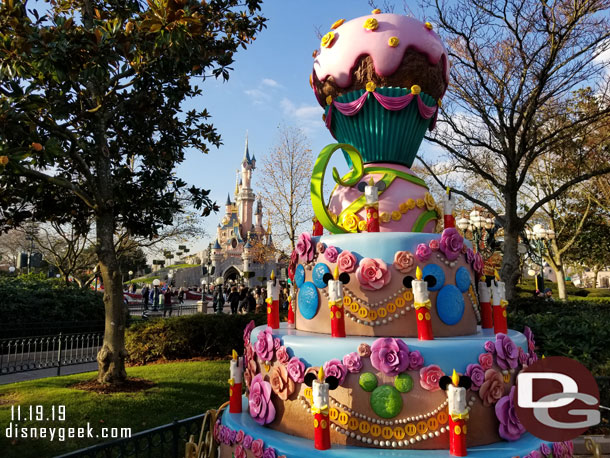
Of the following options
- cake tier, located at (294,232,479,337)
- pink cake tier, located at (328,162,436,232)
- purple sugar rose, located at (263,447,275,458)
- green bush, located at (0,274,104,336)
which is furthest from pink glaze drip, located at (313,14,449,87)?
green bush, located at (0,274,104,336)

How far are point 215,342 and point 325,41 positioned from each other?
10.6 metres

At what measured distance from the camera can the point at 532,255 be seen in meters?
26.2

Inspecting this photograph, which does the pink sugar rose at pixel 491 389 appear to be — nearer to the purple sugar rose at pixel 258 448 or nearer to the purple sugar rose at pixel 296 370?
the purple sugar rose at pixel 296 370

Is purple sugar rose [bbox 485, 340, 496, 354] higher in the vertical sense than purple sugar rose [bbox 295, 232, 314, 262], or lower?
lower

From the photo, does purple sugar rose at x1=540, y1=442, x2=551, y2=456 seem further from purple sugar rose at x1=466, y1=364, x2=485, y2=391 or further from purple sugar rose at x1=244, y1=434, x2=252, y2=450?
purple sugar rose at x1=244, y1=434, x2=252, y2=450

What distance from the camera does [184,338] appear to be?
13.1m

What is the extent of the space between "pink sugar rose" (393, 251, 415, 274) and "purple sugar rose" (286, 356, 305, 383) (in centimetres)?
123

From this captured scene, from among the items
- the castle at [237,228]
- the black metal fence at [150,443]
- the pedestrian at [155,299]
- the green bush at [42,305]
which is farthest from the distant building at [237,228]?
the black metal fence at [150,443]

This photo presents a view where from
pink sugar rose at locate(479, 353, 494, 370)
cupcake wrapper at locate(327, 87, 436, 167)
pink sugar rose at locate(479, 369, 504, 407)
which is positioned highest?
cupcake wrapper at locate(327, 87, 436, 167)

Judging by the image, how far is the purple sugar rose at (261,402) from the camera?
3916 mm

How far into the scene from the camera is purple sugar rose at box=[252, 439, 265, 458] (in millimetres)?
3508

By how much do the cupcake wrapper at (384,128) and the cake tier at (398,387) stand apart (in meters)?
2.19

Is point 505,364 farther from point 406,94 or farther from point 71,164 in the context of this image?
point 71,164

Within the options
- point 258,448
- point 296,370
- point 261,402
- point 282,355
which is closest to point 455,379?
point 296,370
